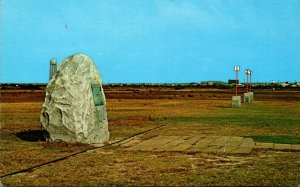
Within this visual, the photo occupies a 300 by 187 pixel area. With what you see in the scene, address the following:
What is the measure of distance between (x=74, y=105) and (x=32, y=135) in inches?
132

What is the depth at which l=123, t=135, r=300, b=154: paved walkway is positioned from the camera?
38.8 ft

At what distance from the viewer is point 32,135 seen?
15.4 meters

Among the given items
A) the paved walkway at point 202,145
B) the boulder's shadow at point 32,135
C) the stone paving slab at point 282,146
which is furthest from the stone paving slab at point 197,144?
the boulder's shadow at point 32,135

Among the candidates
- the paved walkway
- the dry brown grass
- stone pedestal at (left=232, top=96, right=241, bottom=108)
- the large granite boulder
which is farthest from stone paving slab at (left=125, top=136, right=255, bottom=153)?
stone pedestal at (left=232, top=96, right=241, bottom=108)

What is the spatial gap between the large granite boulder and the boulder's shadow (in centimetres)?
62

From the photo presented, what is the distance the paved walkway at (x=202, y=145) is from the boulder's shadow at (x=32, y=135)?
8.64 ft

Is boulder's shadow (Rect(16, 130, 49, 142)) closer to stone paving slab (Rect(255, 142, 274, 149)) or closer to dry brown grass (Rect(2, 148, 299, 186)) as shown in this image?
dry brown grass (Rect(2, 148, 299, 186))

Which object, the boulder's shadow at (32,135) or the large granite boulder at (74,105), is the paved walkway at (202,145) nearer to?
the large granite boulder at (74,105)

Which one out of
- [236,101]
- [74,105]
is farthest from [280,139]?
[236,101]

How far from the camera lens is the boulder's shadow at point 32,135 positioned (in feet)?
45.1

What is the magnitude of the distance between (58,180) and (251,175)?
3449mm

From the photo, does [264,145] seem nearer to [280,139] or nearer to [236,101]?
[280,139]

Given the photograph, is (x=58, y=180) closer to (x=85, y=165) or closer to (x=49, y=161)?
(x=85, y=165)

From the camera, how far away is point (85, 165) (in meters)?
9.36
